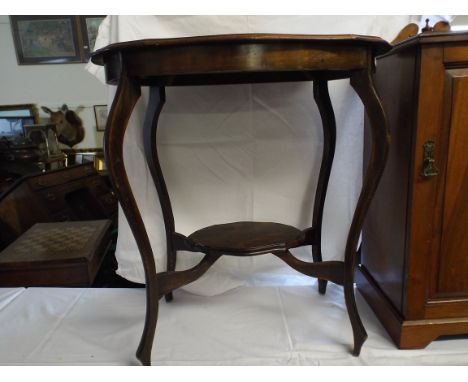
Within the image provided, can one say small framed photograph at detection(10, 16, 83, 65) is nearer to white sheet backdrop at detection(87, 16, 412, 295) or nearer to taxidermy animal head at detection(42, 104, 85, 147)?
taxidermy animal head at detection(42, 104, 85, 147)

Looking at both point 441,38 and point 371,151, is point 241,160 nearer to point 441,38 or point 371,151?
point 371,151

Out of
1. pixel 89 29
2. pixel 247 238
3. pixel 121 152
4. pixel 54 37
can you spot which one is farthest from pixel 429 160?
pixel 54 37

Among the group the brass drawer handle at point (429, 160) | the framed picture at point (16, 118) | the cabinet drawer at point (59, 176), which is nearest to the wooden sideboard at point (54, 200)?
the cabinet drawer at point (59, 176)

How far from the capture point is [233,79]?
3.14ft

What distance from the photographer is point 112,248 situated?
156cm

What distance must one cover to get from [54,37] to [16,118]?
2.19ft

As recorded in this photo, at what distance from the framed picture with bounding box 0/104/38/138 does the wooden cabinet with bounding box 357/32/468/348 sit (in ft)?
8.13

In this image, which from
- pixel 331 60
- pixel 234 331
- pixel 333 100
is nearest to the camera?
pixel 331 60

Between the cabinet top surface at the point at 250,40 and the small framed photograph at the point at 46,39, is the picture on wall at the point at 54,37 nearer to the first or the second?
the small framed photograph at the point at 46,39

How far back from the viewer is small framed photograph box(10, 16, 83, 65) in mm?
2584
